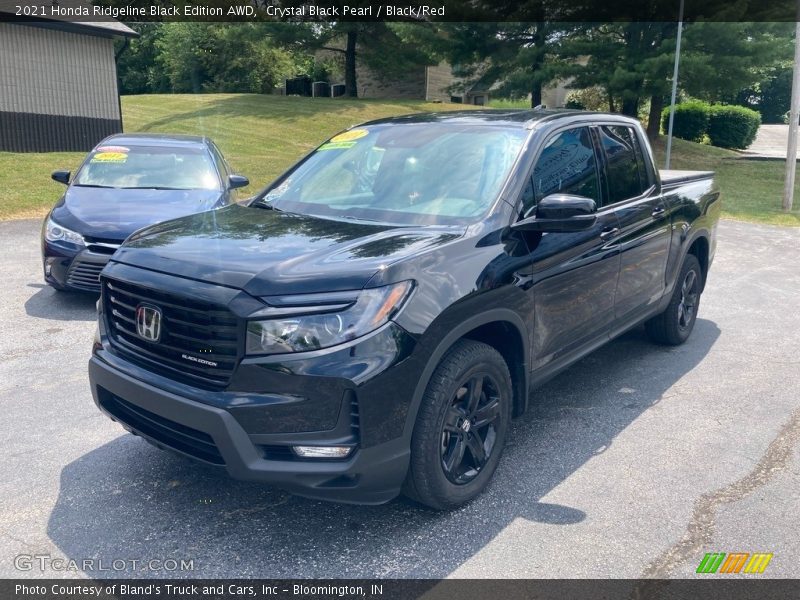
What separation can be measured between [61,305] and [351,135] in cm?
381

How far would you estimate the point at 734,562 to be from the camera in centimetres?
309

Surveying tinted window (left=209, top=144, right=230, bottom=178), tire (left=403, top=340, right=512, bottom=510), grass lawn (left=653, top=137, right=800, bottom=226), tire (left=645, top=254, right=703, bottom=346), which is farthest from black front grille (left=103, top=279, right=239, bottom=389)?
grass lawn (left=653, top=137, right=800, bottom=226)

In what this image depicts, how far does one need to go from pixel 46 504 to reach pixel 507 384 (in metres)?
2.32

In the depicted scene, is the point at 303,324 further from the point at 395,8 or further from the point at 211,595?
the point at 395,8

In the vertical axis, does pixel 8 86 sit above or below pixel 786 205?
above

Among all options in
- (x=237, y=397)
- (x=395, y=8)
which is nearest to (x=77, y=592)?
(x=237, y=397)

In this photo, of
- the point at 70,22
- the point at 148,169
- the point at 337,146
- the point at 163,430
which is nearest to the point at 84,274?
the point at 148,169

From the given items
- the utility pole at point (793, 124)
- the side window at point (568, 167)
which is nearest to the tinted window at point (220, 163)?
the side window at point (568, 167)

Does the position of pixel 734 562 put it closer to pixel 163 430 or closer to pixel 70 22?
pixel 163 430

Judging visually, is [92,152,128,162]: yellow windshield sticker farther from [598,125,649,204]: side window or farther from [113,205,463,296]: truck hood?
[598,125,649,204]: side window

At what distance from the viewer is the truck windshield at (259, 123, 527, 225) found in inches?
150

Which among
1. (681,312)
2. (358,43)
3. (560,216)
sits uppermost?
(358,43)

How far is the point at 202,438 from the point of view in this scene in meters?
2.97

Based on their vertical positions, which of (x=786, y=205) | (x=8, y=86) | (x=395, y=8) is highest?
(x=395, y=8)
